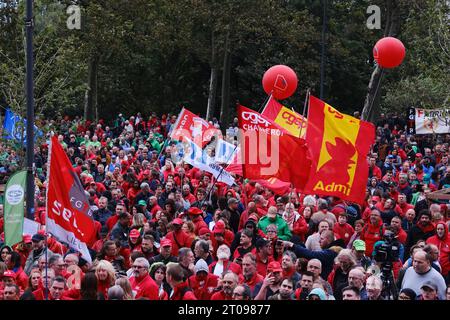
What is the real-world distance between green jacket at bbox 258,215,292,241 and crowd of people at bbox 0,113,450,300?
0.02m

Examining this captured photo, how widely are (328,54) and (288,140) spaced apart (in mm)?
29984

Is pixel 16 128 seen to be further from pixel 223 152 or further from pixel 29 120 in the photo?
pixel 29 120

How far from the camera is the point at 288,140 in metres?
14.5

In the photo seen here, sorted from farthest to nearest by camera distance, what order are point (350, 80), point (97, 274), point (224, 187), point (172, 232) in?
point (350, 80)
point (224, 187)
point (172, 232)
point (97, 274)

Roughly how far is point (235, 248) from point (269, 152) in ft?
6.01

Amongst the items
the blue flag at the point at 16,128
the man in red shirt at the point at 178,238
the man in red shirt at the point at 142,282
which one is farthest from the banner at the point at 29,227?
the blue flag at the point at 16,128

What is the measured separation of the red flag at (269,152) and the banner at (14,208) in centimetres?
300

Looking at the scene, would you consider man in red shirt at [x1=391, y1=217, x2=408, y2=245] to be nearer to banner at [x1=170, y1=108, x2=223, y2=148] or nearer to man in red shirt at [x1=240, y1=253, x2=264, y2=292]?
man in red shirt at [x1=240, y1=253, x2=264, y2=292]

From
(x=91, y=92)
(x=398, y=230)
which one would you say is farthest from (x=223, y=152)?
(x=91, y=92)

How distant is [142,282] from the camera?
34.9 ft

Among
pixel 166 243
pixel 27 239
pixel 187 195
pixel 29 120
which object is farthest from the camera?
pixel 187 195

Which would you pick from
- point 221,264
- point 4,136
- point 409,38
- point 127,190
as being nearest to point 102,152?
point 4,136

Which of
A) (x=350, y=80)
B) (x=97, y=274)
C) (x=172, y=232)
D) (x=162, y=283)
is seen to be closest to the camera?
(x=97, y=274)

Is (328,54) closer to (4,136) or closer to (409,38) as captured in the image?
(409,38)
